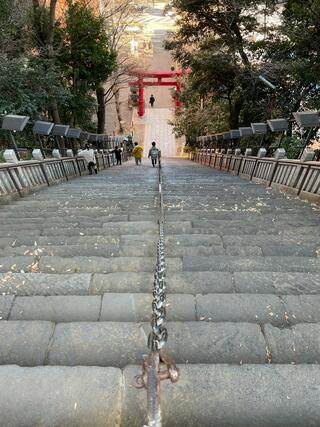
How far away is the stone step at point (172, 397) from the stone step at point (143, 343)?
24cm

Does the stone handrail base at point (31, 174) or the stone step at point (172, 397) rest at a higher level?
the stone step at point (172, 397)

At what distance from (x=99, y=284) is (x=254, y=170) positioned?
9879 millimetres

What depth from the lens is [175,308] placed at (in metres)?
2.61

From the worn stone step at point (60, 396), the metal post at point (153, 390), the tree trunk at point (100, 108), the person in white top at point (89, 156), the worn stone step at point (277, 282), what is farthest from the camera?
the tree trunk at point (100, 108)

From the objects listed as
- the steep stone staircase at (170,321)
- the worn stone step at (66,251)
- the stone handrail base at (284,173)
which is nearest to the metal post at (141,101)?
the stone handrail base at (284,173)

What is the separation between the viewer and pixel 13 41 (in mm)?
12477

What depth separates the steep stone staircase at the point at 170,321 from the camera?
166 centimetres

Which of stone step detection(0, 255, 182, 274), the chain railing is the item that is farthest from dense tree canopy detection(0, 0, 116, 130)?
the chain railing

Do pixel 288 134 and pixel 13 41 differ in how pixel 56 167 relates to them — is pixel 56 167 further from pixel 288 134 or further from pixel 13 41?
pixel 288 134

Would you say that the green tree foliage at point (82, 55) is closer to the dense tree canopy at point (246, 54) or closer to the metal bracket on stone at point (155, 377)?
the dense tree canopy at point (246, 54)

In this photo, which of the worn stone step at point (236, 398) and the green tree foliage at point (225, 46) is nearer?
the worn stone step at point (236, 398)

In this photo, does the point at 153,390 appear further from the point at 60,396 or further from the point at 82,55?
the point at 82,55

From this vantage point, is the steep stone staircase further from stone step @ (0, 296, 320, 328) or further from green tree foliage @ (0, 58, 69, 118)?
green tree foliage @ (0, 58, 69, 118)

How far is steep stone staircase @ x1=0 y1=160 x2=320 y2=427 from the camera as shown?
1.66m
